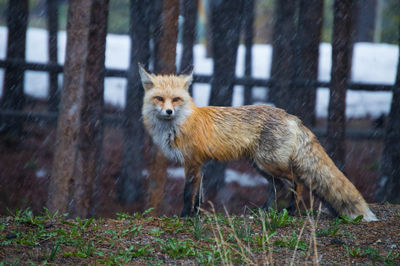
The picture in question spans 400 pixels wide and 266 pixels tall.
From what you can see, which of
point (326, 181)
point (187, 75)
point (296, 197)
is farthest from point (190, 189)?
point (326, 181)

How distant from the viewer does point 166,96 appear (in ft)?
17.8

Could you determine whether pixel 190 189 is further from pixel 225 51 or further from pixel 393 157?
pixel 225 51

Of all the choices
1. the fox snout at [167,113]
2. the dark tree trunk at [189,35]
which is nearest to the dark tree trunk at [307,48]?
the dark tree trunk at [189,35]

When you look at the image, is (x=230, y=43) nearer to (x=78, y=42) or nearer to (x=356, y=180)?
(x=78, y=42)

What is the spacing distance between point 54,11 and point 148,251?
1219 centimetres

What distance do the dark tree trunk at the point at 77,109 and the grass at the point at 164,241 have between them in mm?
1633

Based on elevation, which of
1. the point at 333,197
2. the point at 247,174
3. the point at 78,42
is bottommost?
the point at 247,174

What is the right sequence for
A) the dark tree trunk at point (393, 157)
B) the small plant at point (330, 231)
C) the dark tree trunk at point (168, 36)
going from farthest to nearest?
the dark tree trunk at point (393, 157) → the dark tree trunk at point (168, 36) → the small plant at point (330, 231)

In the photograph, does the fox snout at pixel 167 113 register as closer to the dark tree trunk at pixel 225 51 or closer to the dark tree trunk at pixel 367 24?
the dark tree trunk at pixel 225 51

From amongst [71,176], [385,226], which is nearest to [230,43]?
[71,176]

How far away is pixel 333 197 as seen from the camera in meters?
5.25

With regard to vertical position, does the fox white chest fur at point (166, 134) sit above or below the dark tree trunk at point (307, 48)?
below

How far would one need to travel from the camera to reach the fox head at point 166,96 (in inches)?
213

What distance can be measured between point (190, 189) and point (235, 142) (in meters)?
0.87
